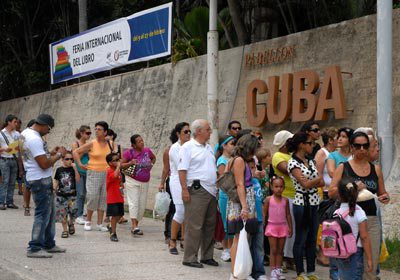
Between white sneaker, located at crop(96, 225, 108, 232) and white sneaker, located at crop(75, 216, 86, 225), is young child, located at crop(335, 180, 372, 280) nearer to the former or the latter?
white sneaker, located at crop(96, 225, 108, 232)

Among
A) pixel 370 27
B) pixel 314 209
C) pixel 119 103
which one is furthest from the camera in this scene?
pixel 119 103

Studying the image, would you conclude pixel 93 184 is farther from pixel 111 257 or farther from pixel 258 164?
pixel 258 164

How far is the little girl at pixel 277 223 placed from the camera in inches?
295

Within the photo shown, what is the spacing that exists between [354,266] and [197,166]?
9.32 ft

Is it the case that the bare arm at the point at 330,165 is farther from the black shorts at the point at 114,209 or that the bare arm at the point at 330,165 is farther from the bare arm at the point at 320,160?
the black shorts at the point at 114,209

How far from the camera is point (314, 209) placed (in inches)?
295

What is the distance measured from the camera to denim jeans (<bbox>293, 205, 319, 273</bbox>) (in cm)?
741

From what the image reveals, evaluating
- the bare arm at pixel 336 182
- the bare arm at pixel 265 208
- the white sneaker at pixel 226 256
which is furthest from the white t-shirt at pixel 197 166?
the bare arm at pixel 336 182

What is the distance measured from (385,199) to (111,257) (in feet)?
12.6

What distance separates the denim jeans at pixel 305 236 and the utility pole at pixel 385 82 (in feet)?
5.96

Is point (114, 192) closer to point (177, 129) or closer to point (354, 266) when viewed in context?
point (177, 129)

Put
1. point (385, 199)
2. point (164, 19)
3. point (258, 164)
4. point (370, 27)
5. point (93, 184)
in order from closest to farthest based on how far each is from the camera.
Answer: point (385, 199), point (258, 164), point (370, 27), point (93, 184), point (164, 19)

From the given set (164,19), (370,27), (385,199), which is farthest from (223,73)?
(385,199)

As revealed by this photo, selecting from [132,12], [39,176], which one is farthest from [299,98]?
[132,12]
